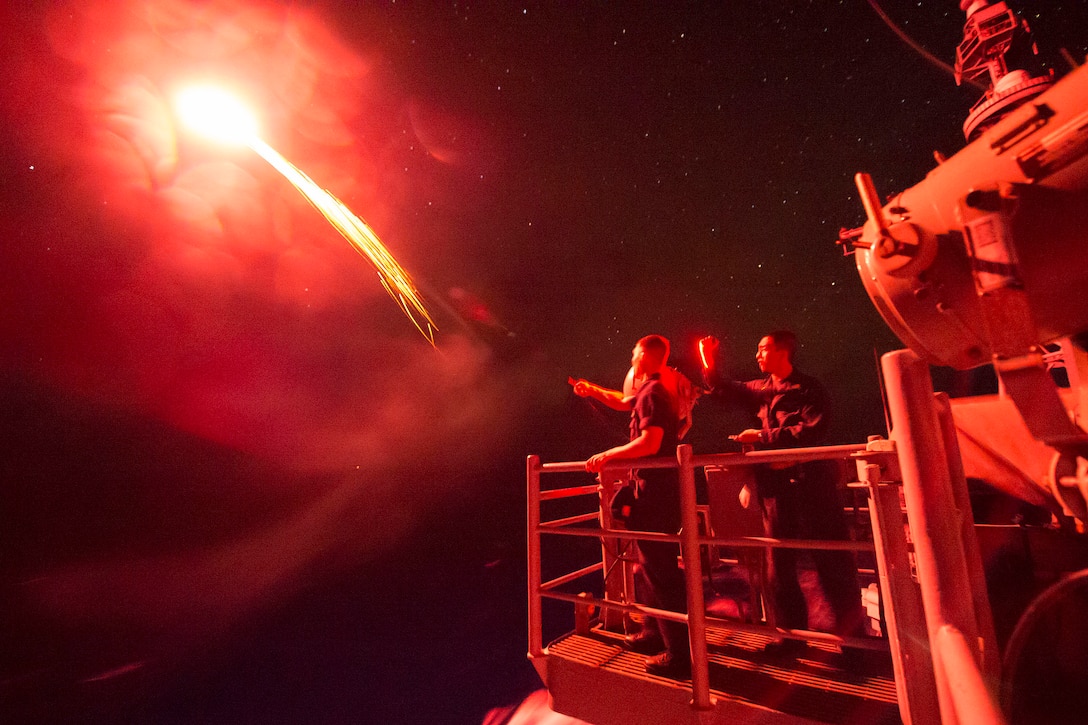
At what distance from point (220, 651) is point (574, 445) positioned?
599 inches

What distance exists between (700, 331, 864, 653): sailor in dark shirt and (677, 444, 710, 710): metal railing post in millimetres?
765

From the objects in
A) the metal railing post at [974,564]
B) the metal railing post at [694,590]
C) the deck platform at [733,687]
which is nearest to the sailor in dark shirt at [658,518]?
the deck platform at [733,687]

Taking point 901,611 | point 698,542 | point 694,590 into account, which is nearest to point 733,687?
point 694,590

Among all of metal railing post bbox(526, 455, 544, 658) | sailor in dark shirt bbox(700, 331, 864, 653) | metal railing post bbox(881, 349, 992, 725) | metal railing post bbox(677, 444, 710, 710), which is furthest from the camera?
metal railing post bbox(526, 455, 544, 658)

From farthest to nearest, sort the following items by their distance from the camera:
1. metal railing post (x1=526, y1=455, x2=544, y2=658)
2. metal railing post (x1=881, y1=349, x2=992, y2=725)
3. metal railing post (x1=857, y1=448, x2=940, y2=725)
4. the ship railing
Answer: metal railing post (x1=526, y1=455, x2=544, y2=658)
the ship railing
metal railing post (x1=857, y1=448, x2=940, y2=725)
metal railing post (x1=881, y1=349, x2=992, y2=725)

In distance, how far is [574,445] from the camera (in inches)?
827

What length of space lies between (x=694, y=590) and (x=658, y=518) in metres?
0.62

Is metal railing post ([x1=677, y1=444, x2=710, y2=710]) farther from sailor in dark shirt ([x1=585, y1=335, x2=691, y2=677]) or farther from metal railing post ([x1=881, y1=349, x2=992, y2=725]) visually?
metal railing post ([x1=881, y1=349, x2=992, y2=725])

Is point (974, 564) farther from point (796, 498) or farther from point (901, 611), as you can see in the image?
point (796, 498)

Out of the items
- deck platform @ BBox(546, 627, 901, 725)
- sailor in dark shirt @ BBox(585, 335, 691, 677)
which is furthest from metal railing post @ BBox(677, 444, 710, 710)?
sailor in dark shirt @ BBox(585, 335, 691, 677)

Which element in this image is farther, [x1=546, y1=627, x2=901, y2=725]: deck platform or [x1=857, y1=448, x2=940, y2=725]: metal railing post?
[x1=546, y1=627, x2=901, y2=725]: deck platform

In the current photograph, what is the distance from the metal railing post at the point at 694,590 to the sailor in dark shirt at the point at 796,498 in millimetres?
765

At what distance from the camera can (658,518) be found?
115 inches

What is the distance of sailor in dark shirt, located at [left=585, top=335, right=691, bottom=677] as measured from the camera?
107 inches
